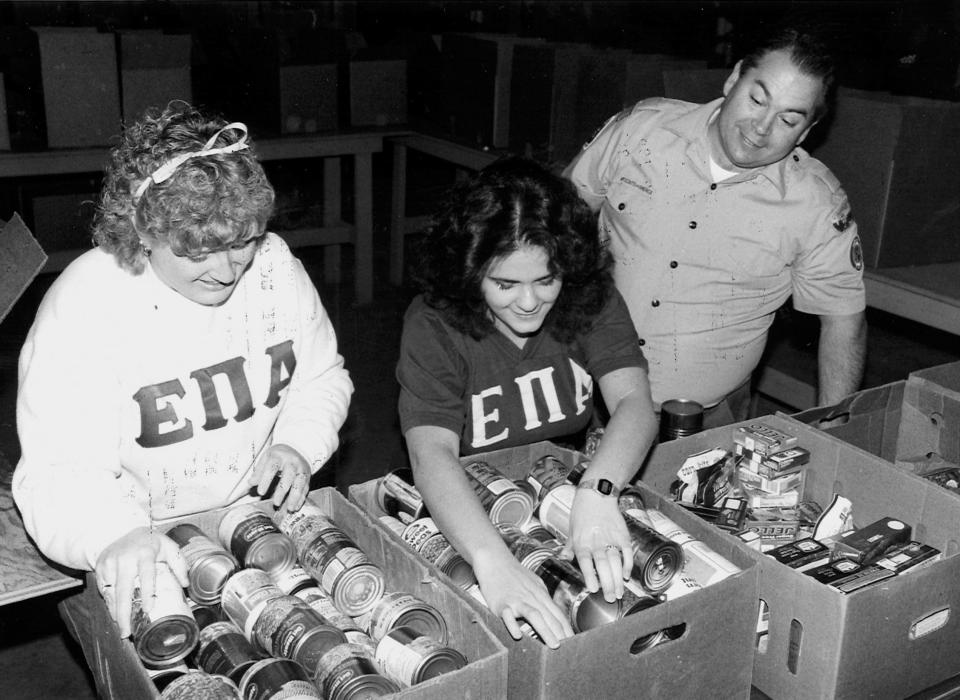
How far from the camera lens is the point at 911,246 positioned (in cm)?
294

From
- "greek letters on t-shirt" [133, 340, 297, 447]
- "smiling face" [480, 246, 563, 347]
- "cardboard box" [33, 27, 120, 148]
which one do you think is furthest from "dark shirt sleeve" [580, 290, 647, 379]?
"cardboard box" [33, 27, 120, 148]

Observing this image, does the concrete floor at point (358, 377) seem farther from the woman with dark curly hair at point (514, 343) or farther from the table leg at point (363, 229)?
the woman with dark curly hair at point (514, 343)

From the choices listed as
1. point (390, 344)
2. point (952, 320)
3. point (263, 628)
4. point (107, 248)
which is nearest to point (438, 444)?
point (263, 628)

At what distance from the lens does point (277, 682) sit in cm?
109

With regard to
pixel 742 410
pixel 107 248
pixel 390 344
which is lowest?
pixel 390 344

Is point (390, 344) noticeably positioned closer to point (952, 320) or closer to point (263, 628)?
point (952, 320)

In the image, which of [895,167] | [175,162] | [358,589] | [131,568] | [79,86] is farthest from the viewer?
[79,86]

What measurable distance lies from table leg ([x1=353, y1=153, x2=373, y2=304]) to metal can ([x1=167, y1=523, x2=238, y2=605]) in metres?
3.97

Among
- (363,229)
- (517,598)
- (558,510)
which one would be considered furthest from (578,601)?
(363,229)

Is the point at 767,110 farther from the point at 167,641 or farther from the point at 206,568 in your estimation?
the point at 167,641

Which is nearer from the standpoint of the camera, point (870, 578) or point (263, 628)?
point (263, 628)

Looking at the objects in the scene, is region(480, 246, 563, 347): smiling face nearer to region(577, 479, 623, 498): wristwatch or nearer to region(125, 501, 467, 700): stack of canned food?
region(577, 479, 623, 498): wristwatch

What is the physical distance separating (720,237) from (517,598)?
1183mm

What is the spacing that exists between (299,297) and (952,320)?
6.32ft
